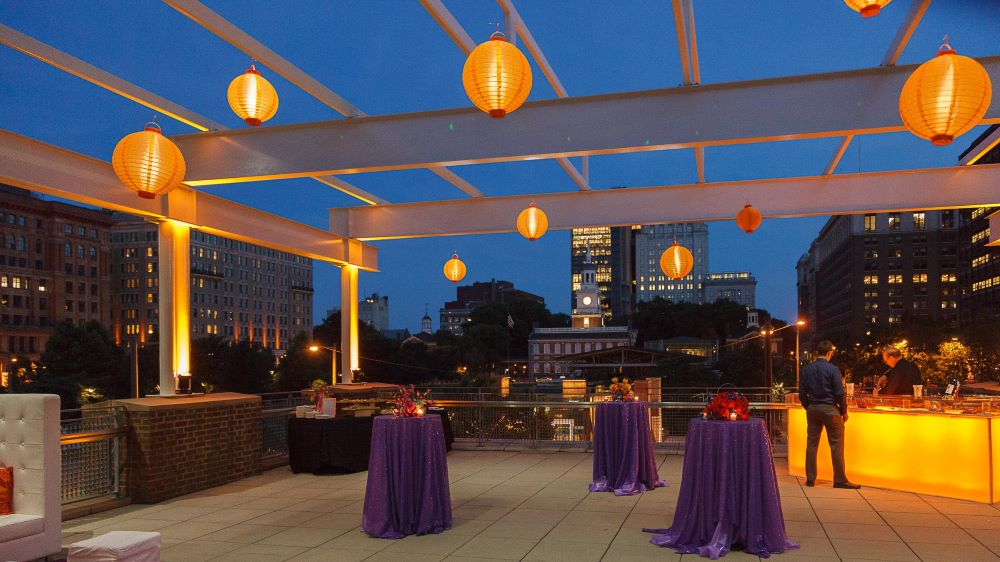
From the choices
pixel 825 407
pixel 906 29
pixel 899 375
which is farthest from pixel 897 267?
pixel 906 29

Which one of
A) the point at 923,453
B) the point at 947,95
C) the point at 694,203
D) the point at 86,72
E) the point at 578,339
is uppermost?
the point at 86,72

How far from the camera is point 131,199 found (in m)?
9.45

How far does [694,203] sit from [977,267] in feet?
343

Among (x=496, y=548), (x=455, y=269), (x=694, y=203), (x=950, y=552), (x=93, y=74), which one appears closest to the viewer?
(x=950, y=552)

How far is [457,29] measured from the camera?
8.59 m

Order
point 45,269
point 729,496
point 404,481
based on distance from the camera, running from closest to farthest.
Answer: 1. point 729,496
2. point 404,481
3. point 45,269

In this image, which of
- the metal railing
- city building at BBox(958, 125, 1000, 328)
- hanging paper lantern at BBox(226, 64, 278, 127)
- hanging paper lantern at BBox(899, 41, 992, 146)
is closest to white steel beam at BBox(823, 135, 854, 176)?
hanging paper lantern at BBox(899, 41, 992, 146)

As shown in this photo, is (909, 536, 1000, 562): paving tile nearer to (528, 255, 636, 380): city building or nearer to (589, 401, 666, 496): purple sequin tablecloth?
(589, 401, 666, 496): purple sequin tablecloth

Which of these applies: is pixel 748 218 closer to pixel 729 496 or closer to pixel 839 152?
pixel 839 152

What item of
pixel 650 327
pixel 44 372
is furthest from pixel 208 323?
pixel 650 327

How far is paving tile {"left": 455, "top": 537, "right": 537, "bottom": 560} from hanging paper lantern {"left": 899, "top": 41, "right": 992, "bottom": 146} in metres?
4.62

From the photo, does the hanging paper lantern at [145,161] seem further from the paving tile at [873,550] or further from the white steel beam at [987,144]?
the white steel beam at [987,144]

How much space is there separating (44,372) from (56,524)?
67.7 meters

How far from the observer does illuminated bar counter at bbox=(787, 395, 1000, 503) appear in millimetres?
8492
